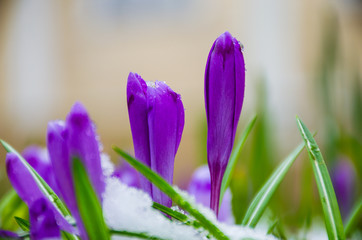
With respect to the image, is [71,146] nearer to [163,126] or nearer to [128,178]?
[163,126]

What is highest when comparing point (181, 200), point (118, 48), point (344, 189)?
point (118, 48)

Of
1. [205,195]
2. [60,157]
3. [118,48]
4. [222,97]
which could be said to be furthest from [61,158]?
[118,48]

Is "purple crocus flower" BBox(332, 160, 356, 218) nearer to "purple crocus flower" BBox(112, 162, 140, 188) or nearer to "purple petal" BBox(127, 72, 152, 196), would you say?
"purple crocus flower" BBox(112, 162, 140, 188)

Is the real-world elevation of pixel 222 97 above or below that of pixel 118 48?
below

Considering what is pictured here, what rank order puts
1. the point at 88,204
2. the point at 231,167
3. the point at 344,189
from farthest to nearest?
the point at 344,189 → the point at 231,167 → the point at 88,204

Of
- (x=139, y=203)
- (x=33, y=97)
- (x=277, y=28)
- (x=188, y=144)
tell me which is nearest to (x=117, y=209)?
(x=139, y=203)

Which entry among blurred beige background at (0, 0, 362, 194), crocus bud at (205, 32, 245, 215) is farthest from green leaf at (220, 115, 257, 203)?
blurred beige background at (0, 0, 362, 194)
